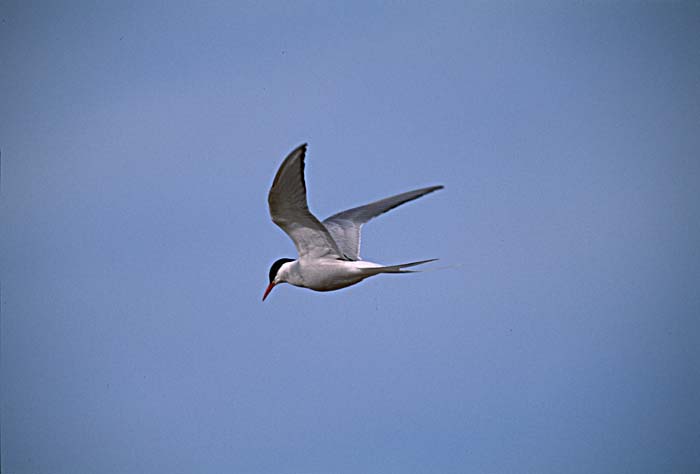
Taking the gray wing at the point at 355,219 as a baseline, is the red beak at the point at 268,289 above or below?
below

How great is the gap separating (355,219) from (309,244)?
150cm

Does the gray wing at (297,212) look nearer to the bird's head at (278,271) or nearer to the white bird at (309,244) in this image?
the white bird at (309,244)

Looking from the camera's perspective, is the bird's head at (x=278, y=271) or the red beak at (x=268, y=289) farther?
the red beak at (x=268, y=289)

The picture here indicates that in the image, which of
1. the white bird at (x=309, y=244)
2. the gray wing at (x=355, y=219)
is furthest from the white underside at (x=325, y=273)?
the gray wing at (x=355, y=219)

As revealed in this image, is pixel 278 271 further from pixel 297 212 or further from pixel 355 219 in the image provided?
pixel 355 219

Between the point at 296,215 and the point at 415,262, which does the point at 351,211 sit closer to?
the point at 296,215

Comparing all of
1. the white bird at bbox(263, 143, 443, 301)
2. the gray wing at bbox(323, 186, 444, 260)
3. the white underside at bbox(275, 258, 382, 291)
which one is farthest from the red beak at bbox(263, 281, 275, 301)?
the gray wing at bbox(323, 186, 444, 260)

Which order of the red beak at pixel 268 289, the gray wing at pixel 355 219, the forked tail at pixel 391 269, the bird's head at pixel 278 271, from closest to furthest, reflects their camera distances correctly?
the forked tail at pixel 391 269
the bird's head at pixel 278 271
the red beak at pixel 268 289
the gray wing at pixel 355 219

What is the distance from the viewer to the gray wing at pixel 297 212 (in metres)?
9.03

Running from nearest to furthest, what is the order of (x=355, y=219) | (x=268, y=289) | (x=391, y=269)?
(x=391, y=269)
(x=268, y=289)
(x=355, y=219)

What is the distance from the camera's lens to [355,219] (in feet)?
38.1

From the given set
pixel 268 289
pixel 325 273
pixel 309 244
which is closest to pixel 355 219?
pixel 268 289

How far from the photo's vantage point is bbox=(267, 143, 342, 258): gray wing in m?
9.03

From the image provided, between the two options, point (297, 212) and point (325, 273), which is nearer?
point (297, 212)
